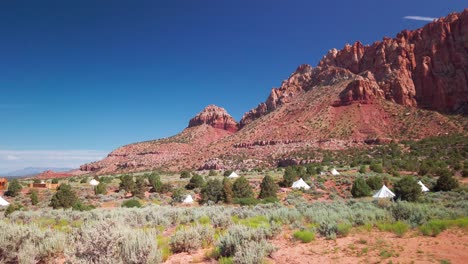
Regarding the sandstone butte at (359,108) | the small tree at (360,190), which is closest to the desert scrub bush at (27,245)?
the small tree at (360,190)

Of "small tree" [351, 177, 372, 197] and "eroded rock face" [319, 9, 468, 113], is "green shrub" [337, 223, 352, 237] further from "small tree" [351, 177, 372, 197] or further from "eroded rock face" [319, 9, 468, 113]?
"eroded rock face" [319, 9, 468, 113]

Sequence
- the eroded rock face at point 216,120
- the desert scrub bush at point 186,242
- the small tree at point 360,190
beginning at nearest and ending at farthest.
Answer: the desert scrub bush at point 186,242
the small tree at point 360,190
the eroded rock face at point 216,120

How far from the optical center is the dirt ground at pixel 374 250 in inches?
280

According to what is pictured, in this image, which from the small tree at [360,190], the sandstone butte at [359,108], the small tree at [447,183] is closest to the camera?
the small tree at [447,183]

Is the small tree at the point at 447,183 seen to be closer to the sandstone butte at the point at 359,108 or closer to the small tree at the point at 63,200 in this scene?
the small tree at the point at 63,200

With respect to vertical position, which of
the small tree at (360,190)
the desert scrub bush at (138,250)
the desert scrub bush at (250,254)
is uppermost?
the desert scrub bush at (138,250)

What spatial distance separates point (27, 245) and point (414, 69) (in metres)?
112

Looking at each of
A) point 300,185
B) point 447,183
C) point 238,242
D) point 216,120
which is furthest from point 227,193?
point 216,120

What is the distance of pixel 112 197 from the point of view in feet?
99.8

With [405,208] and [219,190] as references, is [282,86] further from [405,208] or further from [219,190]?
[405,208]

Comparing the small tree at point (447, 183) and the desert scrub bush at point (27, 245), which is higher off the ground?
the desert scrub bush at point (27, 245)

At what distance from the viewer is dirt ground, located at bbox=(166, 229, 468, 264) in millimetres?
7121

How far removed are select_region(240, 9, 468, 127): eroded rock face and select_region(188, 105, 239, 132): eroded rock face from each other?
58378 millimetres

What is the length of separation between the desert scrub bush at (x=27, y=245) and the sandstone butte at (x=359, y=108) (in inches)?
2292
